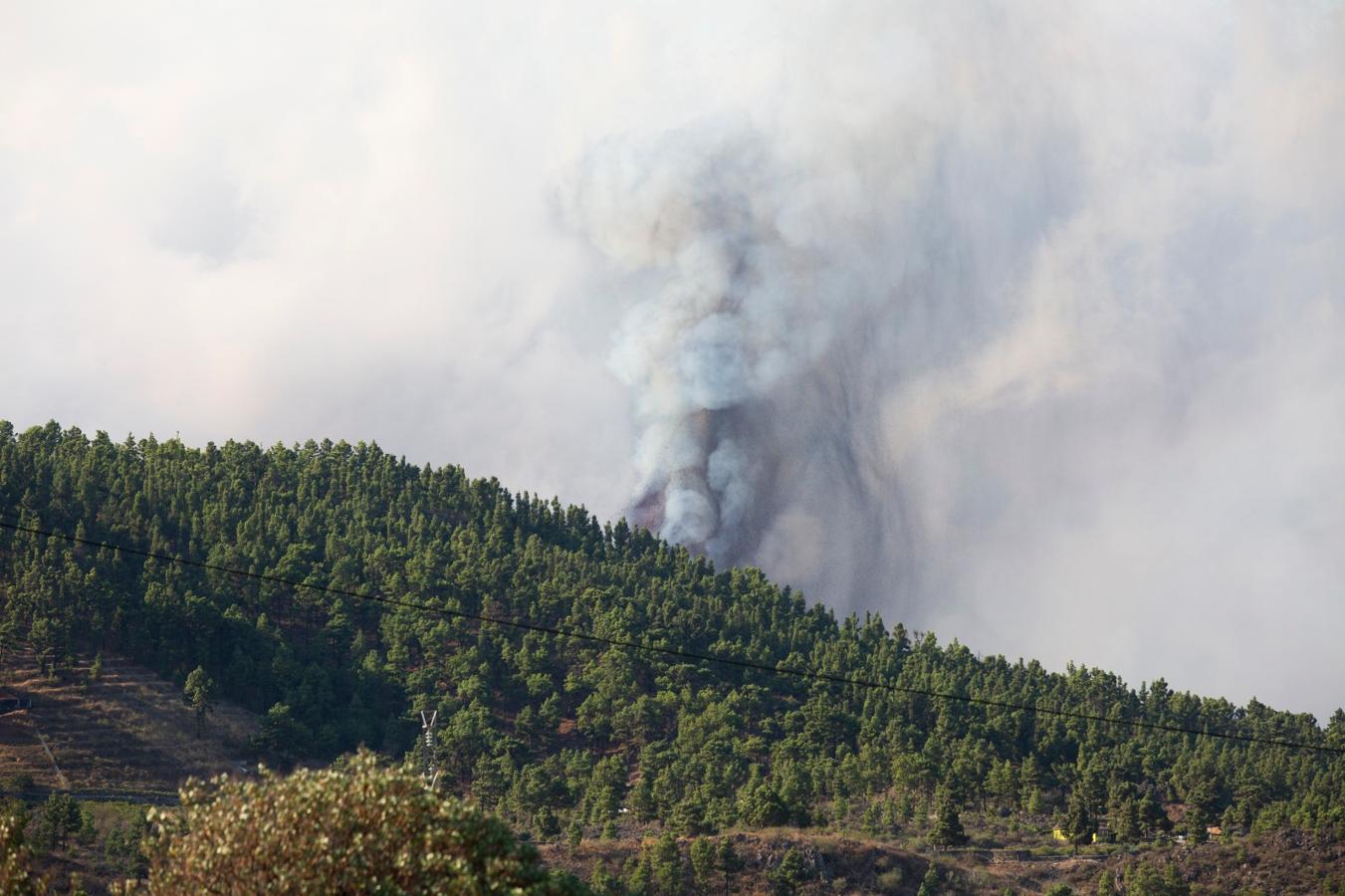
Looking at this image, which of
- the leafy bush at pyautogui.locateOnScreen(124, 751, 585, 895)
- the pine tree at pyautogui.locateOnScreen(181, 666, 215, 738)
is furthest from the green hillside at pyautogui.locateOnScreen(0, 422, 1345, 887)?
the leafy bush at pyautogui.locateOnScreen(124, 751, 585, 895)

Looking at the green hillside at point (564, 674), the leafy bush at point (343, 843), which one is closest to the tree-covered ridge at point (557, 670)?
the green hillside at point (564, 674)

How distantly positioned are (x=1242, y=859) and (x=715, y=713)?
42.9 m

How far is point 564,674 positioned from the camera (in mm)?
136500

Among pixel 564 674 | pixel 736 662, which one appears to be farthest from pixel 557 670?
pixel 736 662

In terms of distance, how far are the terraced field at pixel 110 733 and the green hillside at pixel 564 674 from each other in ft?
8.19

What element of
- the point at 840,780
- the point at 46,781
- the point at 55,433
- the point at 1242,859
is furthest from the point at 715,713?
the point at 55,433

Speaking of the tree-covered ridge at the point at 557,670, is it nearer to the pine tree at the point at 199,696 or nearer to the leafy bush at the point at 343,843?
the pine tree at the point at 199,696

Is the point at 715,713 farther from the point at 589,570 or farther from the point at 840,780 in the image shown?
the point at 589,570

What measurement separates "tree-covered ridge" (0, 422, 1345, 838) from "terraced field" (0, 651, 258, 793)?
108 inches

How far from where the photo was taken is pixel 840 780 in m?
116

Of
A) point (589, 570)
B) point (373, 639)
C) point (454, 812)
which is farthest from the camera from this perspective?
point (589, 570)

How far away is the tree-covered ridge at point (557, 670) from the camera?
373 ft

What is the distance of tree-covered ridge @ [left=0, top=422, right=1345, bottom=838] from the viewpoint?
Result: 11362 centimetres

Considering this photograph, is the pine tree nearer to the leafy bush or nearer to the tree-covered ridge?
the tree-covered ridge
